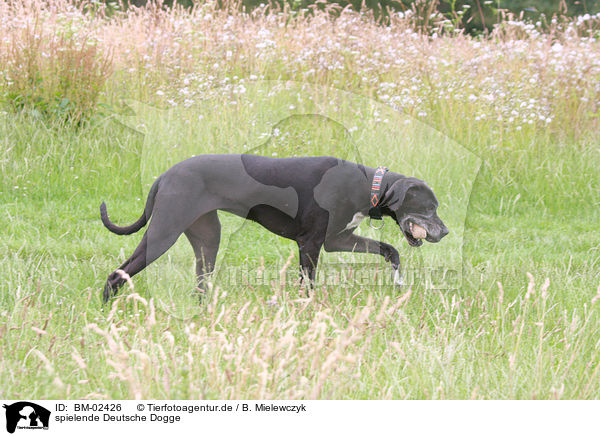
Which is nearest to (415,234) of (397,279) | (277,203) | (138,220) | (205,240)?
(397,279)

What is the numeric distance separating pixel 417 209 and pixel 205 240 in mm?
1239

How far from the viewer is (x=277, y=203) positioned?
3777mm

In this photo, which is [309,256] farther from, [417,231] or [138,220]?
[138,220]

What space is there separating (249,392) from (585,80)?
5985 mm

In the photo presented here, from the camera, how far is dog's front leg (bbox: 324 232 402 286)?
156 inches

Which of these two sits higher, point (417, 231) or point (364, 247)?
point (417, 231)

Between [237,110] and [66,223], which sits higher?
[237,110]

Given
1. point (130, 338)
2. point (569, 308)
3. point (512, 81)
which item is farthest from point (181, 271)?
point (512, 81)

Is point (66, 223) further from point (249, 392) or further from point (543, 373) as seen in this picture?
point (543, 373)

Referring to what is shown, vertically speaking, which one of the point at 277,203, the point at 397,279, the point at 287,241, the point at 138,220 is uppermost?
the point at 277,203

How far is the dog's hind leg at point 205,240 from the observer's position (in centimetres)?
387

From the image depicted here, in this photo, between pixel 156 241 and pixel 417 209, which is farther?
pixel 417 209

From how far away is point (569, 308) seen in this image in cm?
375
